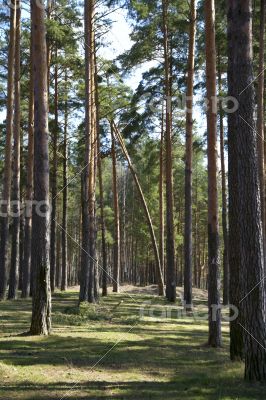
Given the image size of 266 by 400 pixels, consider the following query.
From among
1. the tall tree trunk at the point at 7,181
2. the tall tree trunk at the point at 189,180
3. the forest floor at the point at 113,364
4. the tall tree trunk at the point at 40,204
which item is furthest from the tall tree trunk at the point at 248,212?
the tall tree trunk at the point at 7,181

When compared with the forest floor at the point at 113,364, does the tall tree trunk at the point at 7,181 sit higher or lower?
higher

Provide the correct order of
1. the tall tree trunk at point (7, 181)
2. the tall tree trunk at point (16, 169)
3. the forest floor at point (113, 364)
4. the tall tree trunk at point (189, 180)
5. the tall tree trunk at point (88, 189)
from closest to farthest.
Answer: the forest floor at point (113, 364)
the tall tree trunk at point (88, 189)
the tall tree trunk at point (189, 180)
the tall tree trunk at point (7, 181)
the tall tree trunk at point (16, 169)

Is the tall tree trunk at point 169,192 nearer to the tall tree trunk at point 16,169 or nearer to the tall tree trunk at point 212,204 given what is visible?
the tall tree trunk at point 16,169

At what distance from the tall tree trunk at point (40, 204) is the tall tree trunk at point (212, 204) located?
332 cm

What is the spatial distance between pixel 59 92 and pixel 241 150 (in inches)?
733

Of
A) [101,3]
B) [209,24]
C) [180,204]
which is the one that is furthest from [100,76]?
[180,204]

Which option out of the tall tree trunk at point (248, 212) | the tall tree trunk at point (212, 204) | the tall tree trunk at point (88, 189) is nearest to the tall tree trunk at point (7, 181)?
the tall tree trunk at point (88, 189)

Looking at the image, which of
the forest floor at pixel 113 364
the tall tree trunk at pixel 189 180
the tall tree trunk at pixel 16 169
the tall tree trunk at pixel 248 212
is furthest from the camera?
the tall tree trunk at pixel 16 169

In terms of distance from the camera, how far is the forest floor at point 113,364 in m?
6.25

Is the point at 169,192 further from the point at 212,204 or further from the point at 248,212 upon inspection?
the point at 248,212

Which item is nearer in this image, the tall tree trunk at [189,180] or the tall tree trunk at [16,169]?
the tall tree trunk at [189,180]

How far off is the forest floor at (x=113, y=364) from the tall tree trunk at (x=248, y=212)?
58 centimetres

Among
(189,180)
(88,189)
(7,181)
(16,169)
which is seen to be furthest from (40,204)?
(16,169)

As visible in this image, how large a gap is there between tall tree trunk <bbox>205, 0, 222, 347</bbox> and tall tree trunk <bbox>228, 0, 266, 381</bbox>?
3084mm
